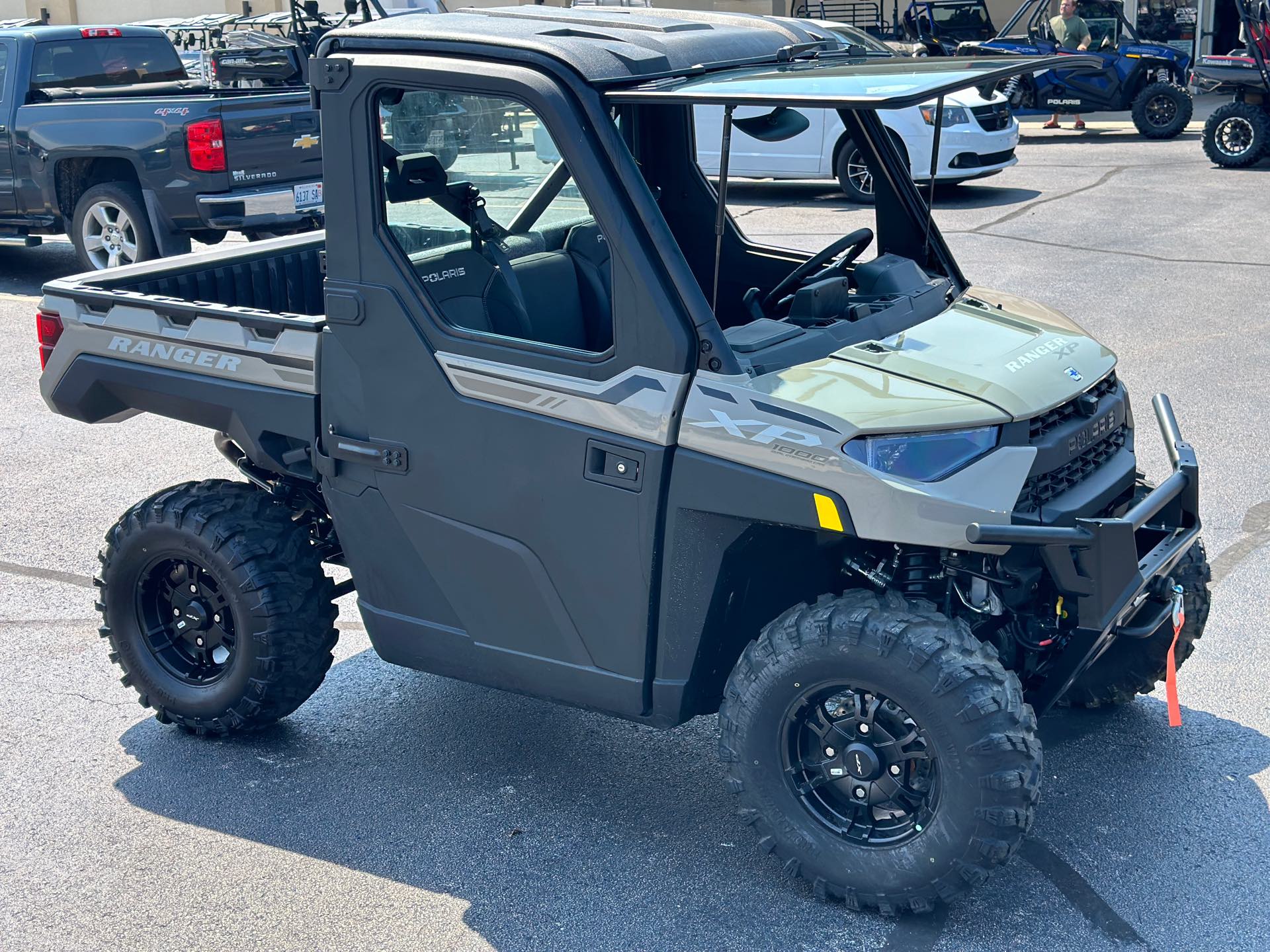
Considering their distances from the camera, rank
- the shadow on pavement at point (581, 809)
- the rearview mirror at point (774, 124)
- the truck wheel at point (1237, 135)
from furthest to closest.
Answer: the truck wheel at point (1237, 135) → the rearview mirror at point (774, 124) → the shadow on pavement at point (581, 809)

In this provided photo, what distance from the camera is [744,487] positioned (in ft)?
11.5

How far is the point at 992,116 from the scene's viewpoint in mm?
15219

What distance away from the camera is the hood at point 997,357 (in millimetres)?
3615

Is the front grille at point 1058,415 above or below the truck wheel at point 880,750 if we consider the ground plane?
above

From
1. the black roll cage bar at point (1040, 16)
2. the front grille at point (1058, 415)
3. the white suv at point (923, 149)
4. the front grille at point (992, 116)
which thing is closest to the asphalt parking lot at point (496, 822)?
the front grille at point (1058, 415)

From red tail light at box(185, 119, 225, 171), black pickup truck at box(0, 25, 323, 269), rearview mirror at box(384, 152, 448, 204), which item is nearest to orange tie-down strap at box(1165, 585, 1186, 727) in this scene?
rearview mirror at box(384, 152, 448, 204)

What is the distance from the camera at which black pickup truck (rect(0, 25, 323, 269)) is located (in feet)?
35.2

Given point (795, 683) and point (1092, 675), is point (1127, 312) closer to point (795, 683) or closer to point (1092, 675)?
point (1092, 675)

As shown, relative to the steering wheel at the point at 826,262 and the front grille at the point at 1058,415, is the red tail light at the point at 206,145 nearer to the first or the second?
the steering wheel at the point at 826,262

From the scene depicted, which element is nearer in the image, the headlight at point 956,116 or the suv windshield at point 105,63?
the suv windshield at point 105,63

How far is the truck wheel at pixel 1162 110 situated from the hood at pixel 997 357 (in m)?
17.1

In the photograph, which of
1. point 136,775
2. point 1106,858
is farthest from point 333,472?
point 1106,858

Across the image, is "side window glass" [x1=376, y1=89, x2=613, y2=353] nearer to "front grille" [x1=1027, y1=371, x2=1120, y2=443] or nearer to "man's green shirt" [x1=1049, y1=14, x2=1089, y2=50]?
"front grille" [x1=1027, y1=371, x2=1120, y2=443]

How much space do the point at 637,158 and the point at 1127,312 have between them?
257 inches
